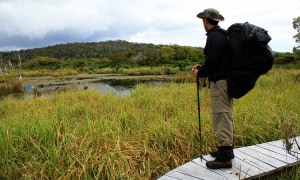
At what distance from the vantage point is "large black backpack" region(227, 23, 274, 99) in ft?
7.89

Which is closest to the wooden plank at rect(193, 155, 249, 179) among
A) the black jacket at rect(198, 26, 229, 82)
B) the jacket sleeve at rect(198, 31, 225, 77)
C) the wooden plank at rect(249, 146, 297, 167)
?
the wooden plank at rect(249, 146, 297, 167)

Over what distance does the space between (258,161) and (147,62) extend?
31812 mm

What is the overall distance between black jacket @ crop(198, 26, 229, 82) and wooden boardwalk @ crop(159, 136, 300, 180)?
2.64ft

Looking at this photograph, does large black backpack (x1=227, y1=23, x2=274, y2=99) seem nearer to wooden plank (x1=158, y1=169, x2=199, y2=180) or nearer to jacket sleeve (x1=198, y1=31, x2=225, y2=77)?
jacket sleeve (x1=198, y1=31, x2=225, y2=77)

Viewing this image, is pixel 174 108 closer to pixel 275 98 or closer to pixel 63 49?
pixel 275 98

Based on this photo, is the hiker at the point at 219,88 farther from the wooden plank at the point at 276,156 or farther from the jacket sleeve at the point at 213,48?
the wooden plank at the point at 276,156

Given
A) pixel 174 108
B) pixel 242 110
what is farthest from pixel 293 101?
pixel 174 108

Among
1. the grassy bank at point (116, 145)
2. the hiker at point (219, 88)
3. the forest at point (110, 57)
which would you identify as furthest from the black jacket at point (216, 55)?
the forest at point (110, 57)

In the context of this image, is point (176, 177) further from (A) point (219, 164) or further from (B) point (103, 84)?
(B) point (103, 84)

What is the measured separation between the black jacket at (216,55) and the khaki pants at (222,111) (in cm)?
8

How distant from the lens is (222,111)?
103 inches

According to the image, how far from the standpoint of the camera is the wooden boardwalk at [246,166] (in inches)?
98.7

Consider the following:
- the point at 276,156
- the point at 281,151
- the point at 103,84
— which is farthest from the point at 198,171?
the point at 103,84

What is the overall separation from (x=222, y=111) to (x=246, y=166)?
55 cm
